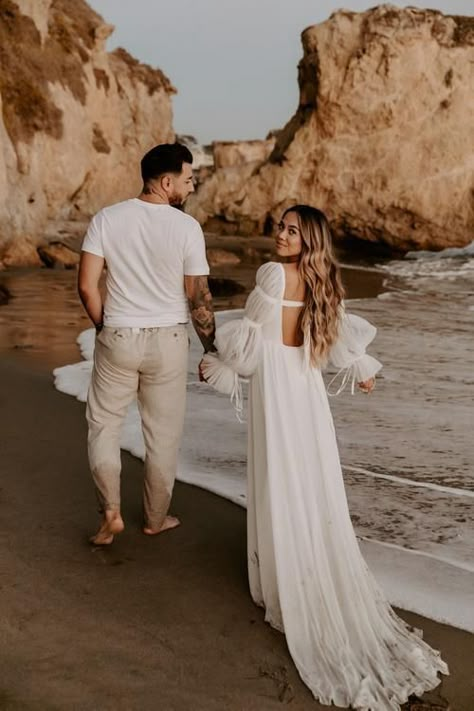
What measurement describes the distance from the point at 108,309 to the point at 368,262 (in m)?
22.1

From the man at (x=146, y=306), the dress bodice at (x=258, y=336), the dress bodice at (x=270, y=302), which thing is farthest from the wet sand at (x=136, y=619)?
the dress bodice at (x=270, y=302)

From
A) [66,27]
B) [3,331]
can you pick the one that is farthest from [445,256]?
[3,331]

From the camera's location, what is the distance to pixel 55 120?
2452cm

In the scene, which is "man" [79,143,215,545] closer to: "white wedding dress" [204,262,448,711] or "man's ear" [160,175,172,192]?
"man's ear" [160,175,172,192]

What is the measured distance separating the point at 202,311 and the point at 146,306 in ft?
0.90

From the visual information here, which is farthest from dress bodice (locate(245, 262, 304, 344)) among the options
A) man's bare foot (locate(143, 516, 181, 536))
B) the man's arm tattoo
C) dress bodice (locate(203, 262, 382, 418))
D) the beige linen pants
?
man's bare foot (locate(143, 516, 181, 536))

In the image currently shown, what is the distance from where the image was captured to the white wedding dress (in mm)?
3035

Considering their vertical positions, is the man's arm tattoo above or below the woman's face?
below

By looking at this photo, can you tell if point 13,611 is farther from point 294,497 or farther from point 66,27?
point 66,27

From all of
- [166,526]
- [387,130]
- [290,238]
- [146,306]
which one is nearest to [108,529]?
[166,526]

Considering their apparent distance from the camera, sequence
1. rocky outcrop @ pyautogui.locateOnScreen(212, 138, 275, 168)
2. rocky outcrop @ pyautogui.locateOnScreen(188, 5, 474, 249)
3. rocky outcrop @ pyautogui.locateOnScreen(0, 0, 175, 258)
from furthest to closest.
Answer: rocky outcrop @ pyautogui.locateOnScreen(212, 138, 275, 168), rocky outcrop @ pyautogui.locateOnScreen(188, 5, 474, 249), rocky outcrop @ pyautogui.locateOnScreen(0, 0, 175, 258)

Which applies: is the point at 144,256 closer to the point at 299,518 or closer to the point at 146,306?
the point at 146,306

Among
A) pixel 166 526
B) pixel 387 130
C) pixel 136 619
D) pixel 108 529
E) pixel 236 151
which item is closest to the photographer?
pixel 136 619

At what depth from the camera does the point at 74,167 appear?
25141 mm
